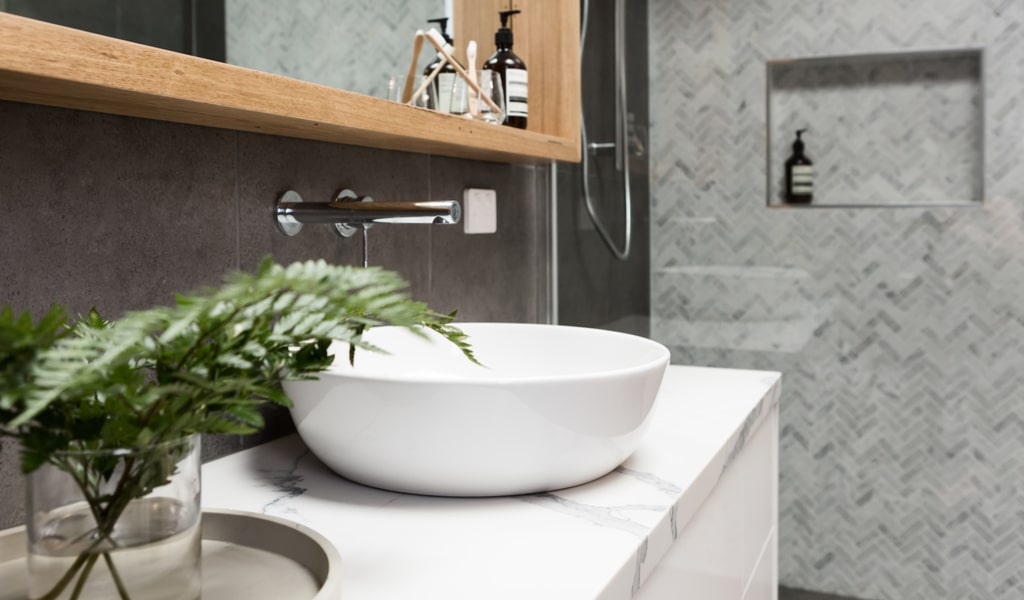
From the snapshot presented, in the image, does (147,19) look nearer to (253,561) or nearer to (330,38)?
(330,38)

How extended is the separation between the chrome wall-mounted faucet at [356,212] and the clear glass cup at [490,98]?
1.19 feet

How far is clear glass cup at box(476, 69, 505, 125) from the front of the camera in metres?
1.42

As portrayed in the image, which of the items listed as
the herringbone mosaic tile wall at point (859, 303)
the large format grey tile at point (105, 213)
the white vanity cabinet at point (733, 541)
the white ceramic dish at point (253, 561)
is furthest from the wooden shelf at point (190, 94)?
the herringbone mosaic tile wall at point (859, 303)

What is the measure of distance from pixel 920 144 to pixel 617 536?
6.20 feet

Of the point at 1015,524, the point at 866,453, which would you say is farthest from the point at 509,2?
the point at 1015,524

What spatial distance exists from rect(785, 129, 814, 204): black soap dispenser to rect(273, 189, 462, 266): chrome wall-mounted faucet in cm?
151

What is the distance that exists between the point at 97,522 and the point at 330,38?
2.93ft

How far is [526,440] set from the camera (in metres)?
0.84

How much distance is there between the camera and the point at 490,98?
57.0 inches

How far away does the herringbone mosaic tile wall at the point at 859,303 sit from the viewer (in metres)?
2.20

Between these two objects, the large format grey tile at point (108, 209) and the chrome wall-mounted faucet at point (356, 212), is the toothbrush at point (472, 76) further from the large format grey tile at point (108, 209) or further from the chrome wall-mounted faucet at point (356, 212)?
the large format grey tile at point (108, 209)

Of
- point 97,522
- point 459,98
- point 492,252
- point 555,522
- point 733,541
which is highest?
point 459,98

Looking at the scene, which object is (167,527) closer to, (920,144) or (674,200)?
(674,200)

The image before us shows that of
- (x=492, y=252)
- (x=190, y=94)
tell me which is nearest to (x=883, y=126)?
(x=492, y=252)
